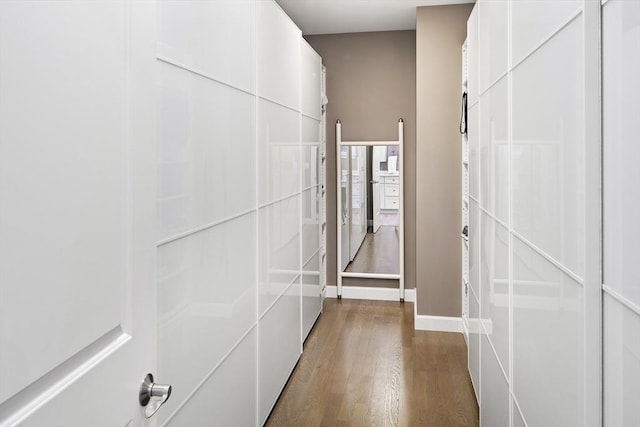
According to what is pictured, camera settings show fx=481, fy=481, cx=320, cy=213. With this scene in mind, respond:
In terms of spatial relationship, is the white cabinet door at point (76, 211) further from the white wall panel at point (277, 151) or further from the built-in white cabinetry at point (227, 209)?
the white wall panel at point (277, 151)

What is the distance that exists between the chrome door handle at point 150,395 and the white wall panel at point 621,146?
34.4 inches

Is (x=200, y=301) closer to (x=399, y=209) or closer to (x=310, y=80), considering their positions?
(x=310, y=80)

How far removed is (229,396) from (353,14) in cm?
341

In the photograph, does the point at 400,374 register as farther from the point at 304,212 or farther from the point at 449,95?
the point at 449,95

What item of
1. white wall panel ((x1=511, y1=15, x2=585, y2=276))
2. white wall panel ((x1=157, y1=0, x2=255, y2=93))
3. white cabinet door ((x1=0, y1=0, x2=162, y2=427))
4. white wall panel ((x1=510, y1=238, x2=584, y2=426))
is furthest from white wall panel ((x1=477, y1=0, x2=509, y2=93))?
white cabinet door ((x1=0, y1=0, x2=162, y2=427))

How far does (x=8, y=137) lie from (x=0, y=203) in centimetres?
8

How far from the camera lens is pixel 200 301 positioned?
1.67 m

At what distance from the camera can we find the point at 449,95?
158 inches

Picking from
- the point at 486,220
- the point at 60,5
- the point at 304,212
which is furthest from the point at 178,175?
the point at 304,212

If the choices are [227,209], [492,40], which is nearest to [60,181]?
[227,209]

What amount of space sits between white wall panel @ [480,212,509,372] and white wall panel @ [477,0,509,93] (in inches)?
25.9

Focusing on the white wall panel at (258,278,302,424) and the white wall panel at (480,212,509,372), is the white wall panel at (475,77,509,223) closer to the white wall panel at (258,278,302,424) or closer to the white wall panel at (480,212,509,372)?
the white wall panel at (480,212,509,372)

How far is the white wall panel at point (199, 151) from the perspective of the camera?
1427mm

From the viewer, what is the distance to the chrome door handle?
0.94 m
